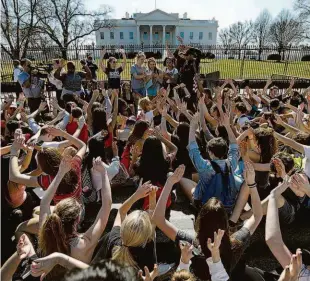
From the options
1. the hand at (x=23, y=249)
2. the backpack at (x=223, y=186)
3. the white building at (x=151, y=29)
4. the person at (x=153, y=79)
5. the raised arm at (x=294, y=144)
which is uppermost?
the white building at (x=151, y=29)

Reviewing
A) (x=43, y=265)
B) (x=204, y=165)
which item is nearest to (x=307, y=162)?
(x=204, y=165)

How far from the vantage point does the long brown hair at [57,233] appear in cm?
232

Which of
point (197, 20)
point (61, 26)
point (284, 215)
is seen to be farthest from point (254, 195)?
point (197, 20)

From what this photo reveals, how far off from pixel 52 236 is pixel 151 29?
100 m

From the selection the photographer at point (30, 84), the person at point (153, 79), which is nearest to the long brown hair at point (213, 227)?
the person at point (153, 79)

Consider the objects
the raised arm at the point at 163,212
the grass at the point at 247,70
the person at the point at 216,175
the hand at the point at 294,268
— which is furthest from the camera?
the grass at the point at 247,70

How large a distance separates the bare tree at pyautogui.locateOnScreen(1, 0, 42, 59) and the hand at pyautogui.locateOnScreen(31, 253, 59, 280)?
23615mm

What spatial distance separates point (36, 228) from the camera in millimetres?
3152

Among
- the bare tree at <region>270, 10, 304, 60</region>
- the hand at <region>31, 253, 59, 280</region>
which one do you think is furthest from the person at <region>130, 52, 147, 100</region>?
the bare tree at <region>270, 10, 304, 60</region>

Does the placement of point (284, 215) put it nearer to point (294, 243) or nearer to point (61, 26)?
point (294, 243)

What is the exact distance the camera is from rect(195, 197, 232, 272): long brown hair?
2365 millimetres

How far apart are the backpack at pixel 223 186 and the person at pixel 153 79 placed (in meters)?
6.06

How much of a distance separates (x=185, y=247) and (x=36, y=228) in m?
1.66

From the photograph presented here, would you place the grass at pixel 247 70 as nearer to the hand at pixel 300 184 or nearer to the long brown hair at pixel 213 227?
the hand at pixel 300 184
